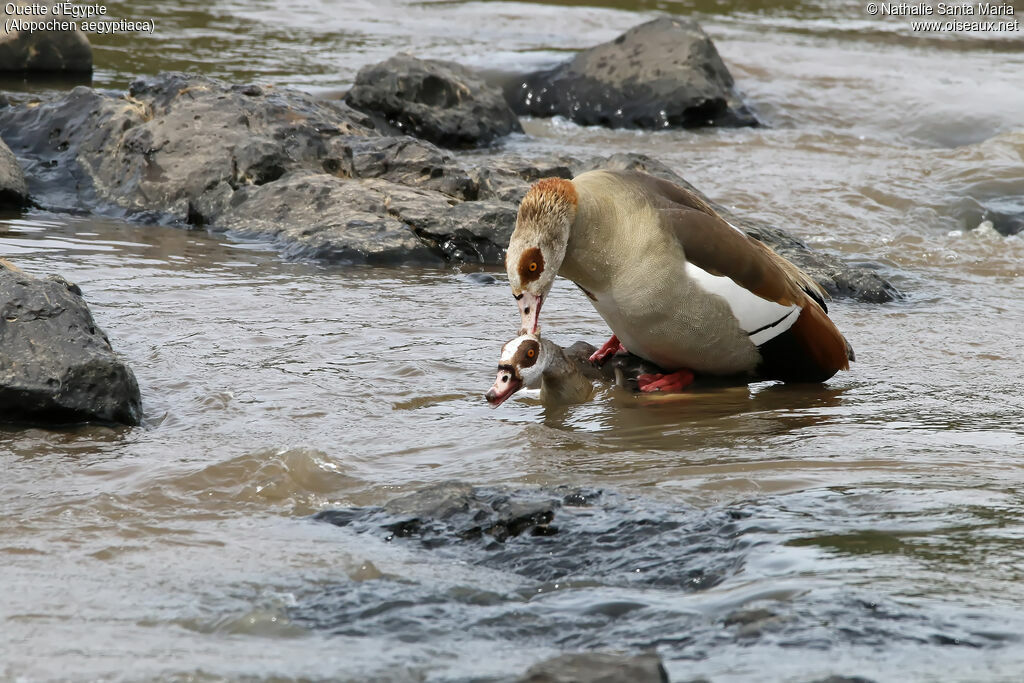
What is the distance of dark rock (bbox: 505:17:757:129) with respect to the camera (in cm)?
1352

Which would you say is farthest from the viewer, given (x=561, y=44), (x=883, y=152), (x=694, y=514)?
(x=561, y=44)

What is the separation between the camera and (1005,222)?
969 cm

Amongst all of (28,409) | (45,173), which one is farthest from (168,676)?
(45,173)

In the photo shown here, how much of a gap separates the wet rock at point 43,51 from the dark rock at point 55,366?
30.5ft

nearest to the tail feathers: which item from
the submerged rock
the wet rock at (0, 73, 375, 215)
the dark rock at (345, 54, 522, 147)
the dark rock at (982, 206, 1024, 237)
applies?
the submerged rock

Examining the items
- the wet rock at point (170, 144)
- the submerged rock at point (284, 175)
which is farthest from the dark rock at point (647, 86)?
the wet rock at point (170, 144)

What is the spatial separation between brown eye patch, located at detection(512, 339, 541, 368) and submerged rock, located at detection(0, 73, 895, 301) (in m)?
2.79

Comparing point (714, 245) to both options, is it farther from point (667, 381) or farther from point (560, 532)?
point (560, 532)

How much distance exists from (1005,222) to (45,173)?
7.57m

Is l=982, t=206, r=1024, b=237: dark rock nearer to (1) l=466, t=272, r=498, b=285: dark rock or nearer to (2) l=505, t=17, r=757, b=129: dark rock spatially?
(2) l=505, t=17, r=757, b=129: dark rock

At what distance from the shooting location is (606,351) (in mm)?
5809

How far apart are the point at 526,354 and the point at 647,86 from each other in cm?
927

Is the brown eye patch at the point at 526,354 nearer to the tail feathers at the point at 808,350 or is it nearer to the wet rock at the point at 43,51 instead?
the tail feathers at the point at 808,350

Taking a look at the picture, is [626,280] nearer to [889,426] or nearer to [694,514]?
[889,426]
